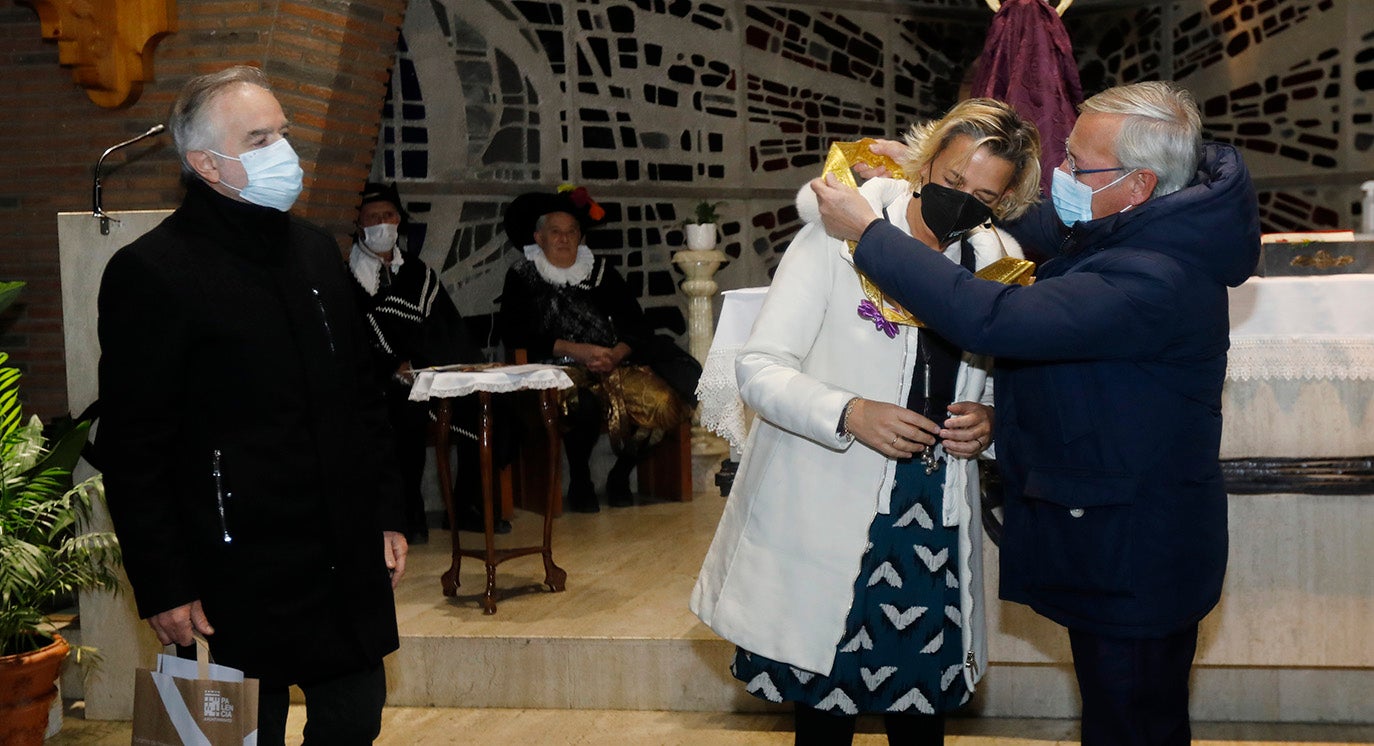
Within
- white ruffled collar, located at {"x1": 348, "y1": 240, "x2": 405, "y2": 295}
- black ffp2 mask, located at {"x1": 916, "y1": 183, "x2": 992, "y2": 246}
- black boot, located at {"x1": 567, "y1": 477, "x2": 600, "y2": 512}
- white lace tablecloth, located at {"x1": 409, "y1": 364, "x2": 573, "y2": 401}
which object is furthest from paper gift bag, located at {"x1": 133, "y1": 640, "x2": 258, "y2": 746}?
black boot, located at {"x1": 567, "y1": 477, "x2": 600, "y2": 512}

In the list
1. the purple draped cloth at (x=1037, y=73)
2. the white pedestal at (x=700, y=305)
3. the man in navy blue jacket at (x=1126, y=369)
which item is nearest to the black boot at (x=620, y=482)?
the white pedestal at (x=700, y=305)

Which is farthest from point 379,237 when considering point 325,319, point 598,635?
point 325,319

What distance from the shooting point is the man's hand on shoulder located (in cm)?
200

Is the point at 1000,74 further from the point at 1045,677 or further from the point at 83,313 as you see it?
the point at 83,313

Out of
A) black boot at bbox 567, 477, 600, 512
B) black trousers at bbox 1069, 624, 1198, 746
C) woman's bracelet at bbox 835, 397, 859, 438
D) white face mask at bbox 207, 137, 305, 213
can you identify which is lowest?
black boot at bbox 567, 477, 600, 512

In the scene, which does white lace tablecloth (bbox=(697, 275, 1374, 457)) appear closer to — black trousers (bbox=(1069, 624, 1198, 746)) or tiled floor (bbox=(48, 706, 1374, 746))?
tiled floor (bbox=(48, 706, 1374, 746))

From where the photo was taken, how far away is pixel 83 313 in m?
3.63

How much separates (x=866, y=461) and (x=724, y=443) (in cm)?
452

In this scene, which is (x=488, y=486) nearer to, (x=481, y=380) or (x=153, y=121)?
(x=481, y=380)

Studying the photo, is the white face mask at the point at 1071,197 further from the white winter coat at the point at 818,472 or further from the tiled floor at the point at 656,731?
the tiled floor at the point at 656,731

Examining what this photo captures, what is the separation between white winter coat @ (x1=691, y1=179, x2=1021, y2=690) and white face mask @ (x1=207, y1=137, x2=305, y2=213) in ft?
2.58

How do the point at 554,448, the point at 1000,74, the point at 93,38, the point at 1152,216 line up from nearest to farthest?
the point at 1152,216 → the point at 1000,74 → the point at 554,448 → the point at 93,38

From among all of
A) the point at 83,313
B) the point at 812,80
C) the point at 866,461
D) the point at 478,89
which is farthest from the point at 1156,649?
the point at 812,80

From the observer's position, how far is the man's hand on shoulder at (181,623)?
200cm
